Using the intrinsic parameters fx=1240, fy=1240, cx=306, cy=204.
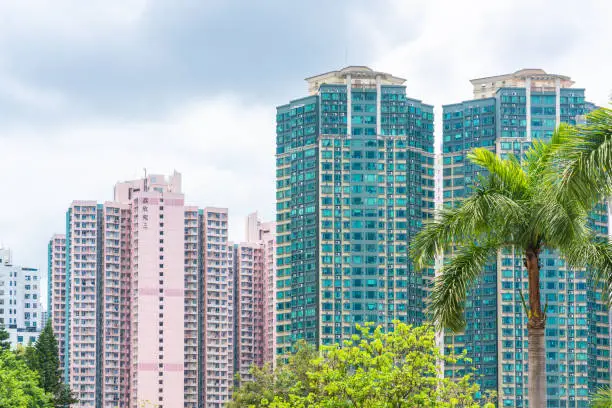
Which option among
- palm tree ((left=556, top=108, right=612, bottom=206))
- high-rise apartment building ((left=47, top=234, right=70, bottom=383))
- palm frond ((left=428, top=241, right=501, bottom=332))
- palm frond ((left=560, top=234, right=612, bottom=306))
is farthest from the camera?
high-rise apartment building ((left=47, top=234, right=70, bottom=383))

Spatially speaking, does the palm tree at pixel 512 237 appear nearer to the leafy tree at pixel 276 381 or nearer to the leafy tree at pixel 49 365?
the leafy tree at pixel 276 381

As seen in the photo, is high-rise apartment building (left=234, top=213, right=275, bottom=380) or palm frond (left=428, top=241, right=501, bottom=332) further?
high-rise apartment building (left=234, top=213, right=275, bottom=380)

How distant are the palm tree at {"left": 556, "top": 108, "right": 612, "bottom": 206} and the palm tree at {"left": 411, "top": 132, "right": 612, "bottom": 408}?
2.83 metres

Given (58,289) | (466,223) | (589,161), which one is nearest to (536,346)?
(466,223)

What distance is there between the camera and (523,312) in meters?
93.0

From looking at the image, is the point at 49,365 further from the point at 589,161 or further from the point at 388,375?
the point at 589,161

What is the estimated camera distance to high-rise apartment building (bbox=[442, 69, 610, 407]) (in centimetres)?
9181

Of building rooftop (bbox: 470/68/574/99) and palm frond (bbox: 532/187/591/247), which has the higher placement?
building rooftop (bbox: 470/68/574/99)

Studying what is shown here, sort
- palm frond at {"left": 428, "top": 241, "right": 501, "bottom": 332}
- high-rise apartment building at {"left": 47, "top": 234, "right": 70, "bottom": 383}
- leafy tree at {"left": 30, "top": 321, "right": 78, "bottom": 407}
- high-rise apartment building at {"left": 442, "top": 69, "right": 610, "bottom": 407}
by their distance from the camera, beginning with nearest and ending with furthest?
palm frond at {"left": 428, "top": 241, "right": 501, "bottom": 332}, leafy tree at {"left": 30, "top": 321, "right": 78, "bottom": 407}, high-rise apartment building at {"left": 442, "top": 69, "right": 610, "bottom": 407}, high-rise apartment building at {"left": 47, "top": 234, "right": 70, "bottom": 383}

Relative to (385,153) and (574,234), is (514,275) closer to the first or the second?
(385,153)

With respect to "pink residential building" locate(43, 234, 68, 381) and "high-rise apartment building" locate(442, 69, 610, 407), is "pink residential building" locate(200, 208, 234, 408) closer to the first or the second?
"pink residential building" locate(43, 234, 68, 381)

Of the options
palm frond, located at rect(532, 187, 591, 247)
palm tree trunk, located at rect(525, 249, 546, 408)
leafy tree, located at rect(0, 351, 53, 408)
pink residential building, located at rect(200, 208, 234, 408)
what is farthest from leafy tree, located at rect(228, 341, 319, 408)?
pink residential building, located at rect(200, 208, 234, 408)

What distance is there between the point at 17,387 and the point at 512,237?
111 feet

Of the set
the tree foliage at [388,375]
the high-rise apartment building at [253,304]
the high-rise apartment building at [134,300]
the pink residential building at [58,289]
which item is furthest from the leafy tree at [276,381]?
the pink residential building at [58,289]
